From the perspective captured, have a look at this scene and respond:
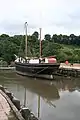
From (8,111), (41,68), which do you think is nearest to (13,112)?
(8,111)

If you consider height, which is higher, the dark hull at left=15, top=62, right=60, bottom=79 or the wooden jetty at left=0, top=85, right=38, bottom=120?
the dark hull at left=15, top=62, right=60, bottom=79

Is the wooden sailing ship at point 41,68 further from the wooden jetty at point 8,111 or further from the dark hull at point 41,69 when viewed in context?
the wooden jetty at point 8,111

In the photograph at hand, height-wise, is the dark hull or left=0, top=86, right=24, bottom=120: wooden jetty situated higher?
the dark hull

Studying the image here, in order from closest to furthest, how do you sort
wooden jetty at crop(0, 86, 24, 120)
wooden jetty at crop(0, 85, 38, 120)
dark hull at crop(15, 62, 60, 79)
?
wooden jetty at crop(0, 85, 38, 120)
wooden jetty at crop(0, 86, 24, 120)
dark hull at crop(15, 62, 60, 79)

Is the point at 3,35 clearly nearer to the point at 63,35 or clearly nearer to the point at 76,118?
the point at 63,35

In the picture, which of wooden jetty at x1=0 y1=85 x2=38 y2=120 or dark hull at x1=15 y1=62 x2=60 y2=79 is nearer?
wooden jetty at x1=0 y1=85 x2=38 y2=120

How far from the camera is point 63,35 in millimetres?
115438

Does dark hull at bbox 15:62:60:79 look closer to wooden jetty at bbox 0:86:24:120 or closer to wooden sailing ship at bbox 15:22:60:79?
wooden sailing ship at bbox 15:22:60:79

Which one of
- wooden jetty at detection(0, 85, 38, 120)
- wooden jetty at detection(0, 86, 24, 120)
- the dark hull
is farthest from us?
the dark hull

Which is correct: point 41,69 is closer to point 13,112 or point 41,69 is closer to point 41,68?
point 41,68

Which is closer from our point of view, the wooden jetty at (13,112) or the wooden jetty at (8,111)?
the wooden jetty at (13,112)

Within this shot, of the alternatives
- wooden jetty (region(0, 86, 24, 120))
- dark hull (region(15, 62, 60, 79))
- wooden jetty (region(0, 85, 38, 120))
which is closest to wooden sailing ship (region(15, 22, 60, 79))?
dark hull (region(15, 62, 60, 79))

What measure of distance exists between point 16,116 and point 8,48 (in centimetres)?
6275

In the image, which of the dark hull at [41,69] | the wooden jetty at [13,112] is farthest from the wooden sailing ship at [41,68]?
the wooden jetty at [13,112]
